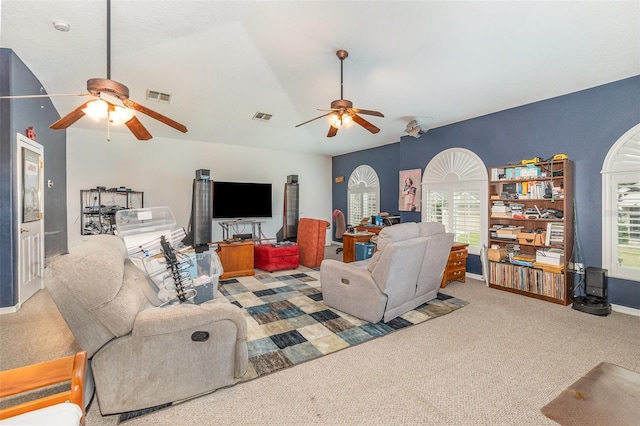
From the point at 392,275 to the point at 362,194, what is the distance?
5070 millimetres

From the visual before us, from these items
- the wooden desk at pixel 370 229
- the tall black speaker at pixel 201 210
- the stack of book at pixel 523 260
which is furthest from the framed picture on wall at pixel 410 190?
the tall black speaker at pixel 201 210

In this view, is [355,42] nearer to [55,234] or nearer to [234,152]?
[234,152]

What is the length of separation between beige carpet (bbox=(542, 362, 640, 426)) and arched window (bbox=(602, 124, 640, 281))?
6.34 ft

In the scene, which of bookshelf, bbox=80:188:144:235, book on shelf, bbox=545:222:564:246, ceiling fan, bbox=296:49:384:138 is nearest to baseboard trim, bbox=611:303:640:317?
book on shelf, bbox=545:222:564:246

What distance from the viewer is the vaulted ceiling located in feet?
9.00

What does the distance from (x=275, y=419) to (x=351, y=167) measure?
7.06m

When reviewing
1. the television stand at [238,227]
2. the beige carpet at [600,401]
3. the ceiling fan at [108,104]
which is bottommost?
the beige carpet at [600,401]

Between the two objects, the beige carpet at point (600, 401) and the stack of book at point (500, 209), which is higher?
the stack of book at point (500, 209)

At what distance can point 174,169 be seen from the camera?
21.4 feet

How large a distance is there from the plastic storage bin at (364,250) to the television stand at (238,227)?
259 cm

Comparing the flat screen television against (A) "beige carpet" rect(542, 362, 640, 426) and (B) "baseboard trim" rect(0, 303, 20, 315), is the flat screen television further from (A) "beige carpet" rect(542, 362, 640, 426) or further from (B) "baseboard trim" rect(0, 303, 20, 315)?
(A) "beige carpet" rect(542, 362, 640, 426)

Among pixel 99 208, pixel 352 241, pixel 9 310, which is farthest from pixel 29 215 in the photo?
pixel 352 241

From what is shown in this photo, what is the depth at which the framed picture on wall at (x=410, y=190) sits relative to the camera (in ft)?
19.5

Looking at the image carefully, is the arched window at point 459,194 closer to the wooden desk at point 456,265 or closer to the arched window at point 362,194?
the wooden desk at point 456,265
